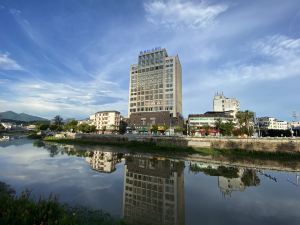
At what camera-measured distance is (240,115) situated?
333 feet

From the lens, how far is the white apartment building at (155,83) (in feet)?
489

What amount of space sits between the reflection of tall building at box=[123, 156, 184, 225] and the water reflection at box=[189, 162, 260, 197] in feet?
18.8

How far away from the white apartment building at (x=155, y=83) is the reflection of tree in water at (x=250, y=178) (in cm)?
10039

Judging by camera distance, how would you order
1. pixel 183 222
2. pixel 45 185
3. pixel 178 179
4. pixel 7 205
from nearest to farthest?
pixel 7 205 → pixel 183 222 → pixel 45 185 → pixel 178 179

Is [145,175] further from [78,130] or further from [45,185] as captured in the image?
[78,130]

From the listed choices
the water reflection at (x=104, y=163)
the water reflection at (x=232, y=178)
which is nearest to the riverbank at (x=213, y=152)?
the water reflection at (x=232, y=178)

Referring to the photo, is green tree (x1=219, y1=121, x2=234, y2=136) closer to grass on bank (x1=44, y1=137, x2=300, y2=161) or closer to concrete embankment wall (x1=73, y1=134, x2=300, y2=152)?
concrete embankment wall (x1=73, y1=134, x2=300, y2=152)

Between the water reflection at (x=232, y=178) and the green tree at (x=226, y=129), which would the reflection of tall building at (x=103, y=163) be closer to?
the water reflection at (x=232, y=178)

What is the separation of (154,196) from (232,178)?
56.8ft

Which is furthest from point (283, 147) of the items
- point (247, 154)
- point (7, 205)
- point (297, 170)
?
point (7, 205)

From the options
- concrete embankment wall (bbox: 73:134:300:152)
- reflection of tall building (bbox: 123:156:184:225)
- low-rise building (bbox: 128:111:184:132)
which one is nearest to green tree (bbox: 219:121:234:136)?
concrete embankment wall (bbox: 73:134:300:152)

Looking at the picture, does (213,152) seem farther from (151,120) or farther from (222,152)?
(151,120)

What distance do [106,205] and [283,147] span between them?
6184 centimetres

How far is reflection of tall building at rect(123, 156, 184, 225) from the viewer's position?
20766 mm
